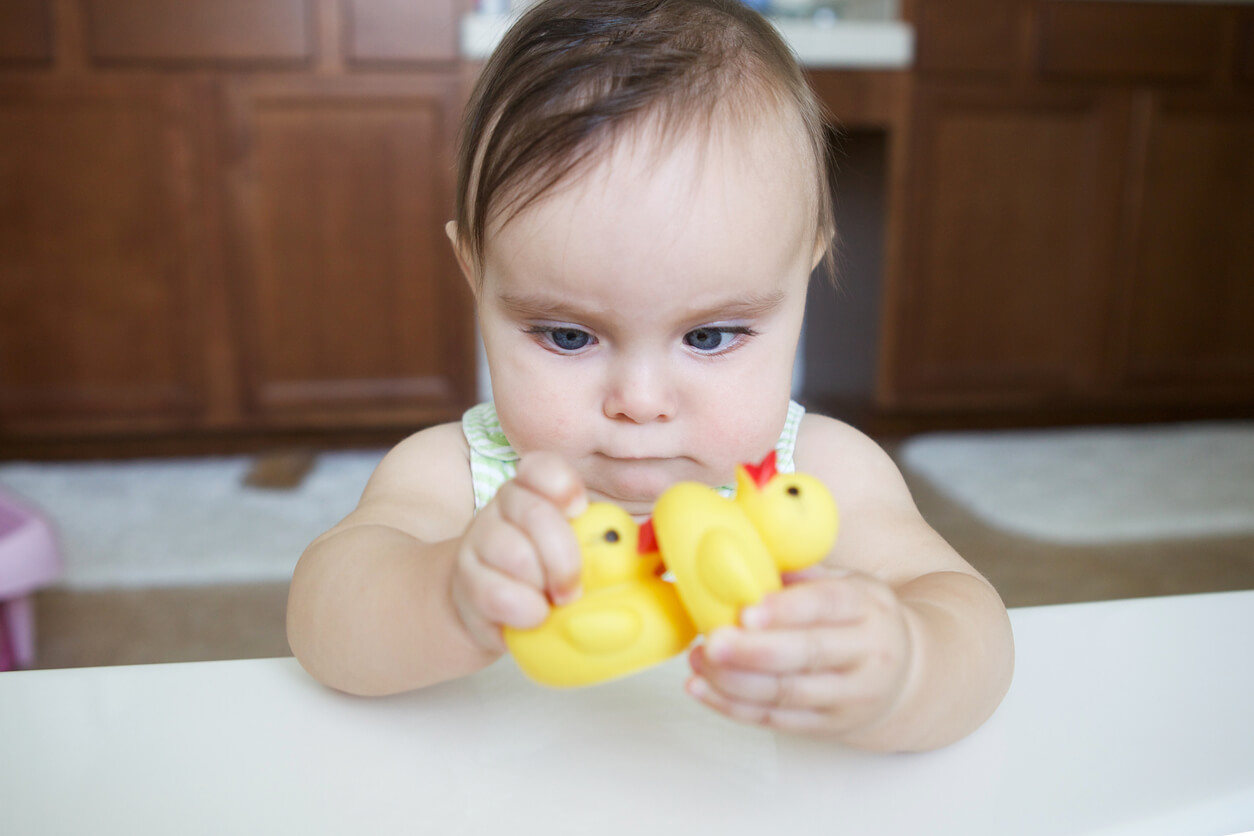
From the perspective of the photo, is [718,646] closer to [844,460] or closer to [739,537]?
[739,537]

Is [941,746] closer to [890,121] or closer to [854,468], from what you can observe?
[854,468]

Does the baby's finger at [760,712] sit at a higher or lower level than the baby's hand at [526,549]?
lower

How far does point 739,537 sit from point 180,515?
5.68 ft

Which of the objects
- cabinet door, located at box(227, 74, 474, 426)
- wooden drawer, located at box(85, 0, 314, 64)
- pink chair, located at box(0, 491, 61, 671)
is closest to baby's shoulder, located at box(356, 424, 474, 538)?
pink chair, located at box(0, 491, 61, 671)

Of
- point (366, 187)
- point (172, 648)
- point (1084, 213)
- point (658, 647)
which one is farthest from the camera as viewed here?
point (1084, 213)

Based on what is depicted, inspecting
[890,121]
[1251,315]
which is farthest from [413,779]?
[1251,315]

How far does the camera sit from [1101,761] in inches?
14.5

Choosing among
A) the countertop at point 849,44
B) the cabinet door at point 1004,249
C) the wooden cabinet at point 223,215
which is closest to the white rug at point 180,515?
the wooden cabinet at point 223,215

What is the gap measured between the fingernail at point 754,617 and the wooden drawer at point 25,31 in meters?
2.14

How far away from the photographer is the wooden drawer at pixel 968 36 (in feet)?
7.25

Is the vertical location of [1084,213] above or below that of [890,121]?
below

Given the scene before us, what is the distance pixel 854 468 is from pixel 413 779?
36 centimetres

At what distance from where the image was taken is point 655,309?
1.51 ft

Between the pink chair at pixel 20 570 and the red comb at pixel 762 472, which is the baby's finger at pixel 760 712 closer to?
the red comb at pixel 762 472
